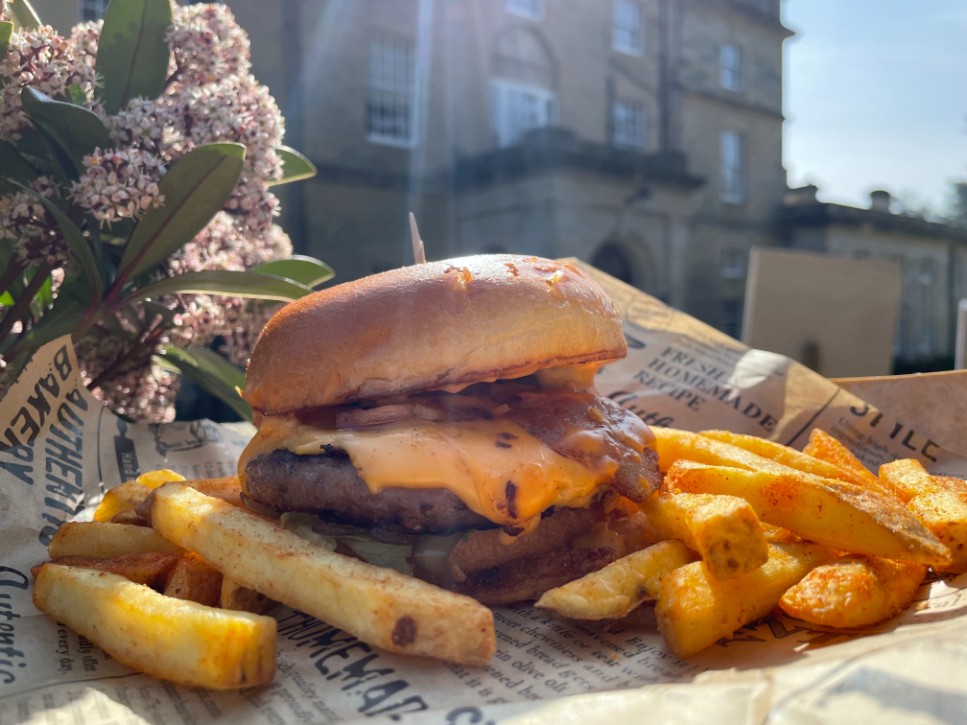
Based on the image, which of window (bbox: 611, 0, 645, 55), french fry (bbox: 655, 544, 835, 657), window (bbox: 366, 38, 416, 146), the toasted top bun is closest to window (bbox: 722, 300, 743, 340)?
window (bbox: 611, 0, 645, 55)

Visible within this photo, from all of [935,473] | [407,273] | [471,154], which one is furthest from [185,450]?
[471,154]

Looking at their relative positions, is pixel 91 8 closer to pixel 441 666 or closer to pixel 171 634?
pixel 171 634

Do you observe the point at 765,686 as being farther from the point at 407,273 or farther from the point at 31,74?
the point at 31,74

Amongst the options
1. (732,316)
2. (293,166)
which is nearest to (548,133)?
(732,316)

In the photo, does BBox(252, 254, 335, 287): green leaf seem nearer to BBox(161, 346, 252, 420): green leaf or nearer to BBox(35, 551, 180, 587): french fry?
BBox(161, 346, 252, 420): green leaf

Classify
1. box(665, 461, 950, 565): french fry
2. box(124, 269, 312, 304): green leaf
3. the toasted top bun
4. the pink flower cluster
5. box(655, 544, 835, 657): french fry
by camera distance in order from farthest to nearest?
box(124, 269, 312, 304): green leaf, the pink flower cluster, the toasted top bun, box(665, 461, 950, 565): french fry, box(655, 544, 835, 657): french fry

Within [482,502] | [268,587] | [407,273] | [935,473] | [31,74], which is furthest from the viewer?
[935,473]

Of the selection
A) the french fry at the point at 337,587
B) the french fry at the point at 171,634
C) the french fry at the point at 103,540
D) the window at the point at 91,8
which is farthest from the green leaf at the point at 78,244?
the window at the point at 91,8
